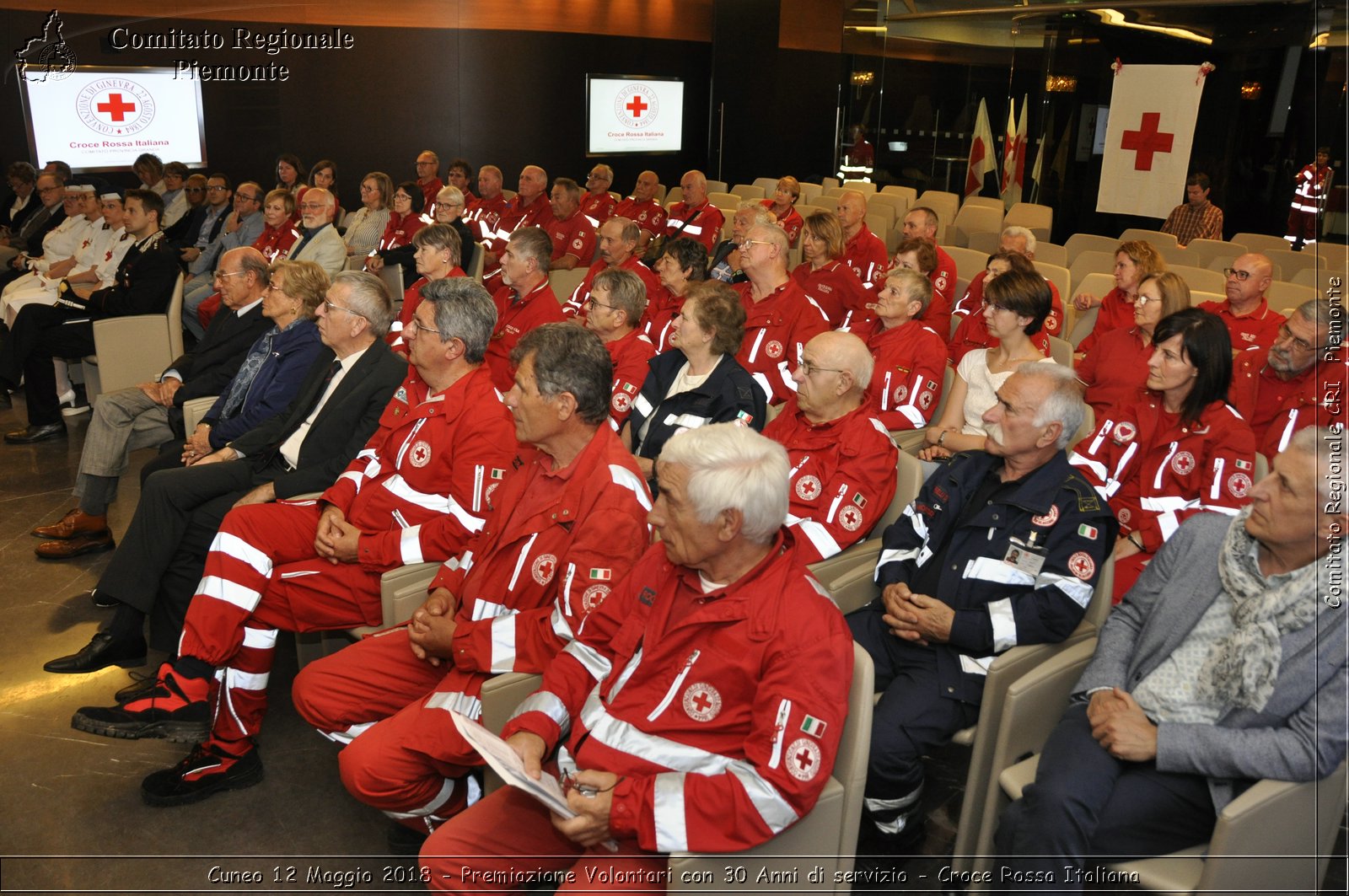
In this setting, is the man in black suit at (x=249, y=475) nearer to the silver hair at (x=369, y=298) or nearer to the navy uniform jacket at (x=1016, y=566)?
the silver hair at (x=369, y=298)

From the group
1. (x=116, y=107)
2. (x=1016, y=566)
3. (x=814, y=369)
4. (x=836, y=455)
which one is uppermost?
(x=116, y=107)

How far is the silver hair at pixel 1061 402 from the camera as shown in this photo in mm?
2518

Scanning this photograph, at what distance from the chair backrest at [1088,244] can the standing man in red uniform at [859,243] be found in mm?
1369

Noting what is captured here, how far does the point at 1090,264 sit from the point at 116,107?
9264 millimetres

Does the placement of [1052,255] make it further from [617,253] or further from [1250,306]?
[617,253]

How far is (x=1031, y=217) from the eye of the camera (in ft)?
29.1

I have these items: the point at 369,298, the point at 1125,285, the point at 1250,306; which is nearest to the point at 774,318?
the point at 1125,285

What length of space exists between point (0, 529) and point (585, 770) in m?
4.02

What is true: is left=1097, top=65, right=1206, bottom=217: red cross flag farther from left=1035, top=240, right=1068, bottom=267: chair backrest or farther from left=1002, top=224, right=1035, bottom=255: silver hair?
left=1002, top=224, right=1035, bottom=255: silver hair

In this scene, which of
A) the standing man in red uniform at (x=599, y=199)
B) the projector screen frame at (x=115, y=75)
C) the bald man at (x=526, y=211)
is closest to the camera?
the bald man at (x=526, y=211)

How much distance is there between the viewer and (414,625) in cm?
260

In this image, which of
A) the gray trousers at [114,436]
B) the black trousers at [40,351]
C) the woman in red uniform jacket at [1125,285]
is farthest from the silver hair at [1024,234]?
the black trousers at [40,351]

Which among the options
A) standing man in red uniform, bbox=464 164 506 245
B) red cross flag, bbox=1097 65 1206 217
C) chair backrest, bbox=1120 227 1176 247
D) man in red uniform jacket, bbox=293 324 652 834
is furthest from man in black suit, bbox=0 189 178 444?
red cross flag, bbox=1097 65 1206 217

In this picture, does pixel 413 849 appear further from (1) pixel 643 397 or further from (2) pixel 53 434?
(2) pixel 53 434
